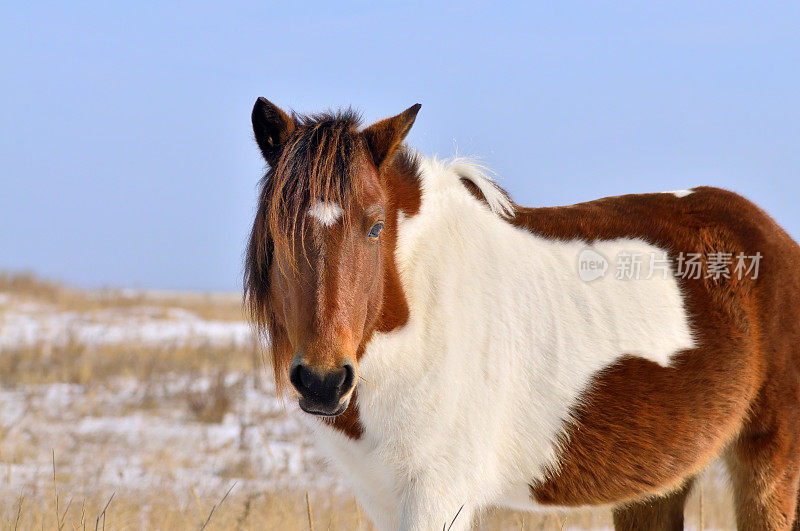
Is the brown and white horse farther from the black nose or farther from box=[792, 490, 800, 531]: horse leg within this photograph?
box=[792, 490, 800, 531]: horse leg

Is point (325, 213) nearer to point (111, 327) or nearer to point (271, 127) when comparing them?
point (271, 127)

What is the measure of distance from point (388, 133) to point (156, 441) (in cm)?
639

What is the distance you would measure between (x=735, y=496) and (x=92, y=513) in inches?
168

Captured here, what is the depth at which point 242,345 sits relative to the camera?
12.6 m

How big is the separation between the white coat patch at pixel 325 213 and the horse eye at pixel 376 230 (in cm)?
17

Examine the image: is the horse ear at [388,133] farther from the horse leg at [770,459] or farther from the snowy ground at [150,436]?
the snowy ground at [150,436]

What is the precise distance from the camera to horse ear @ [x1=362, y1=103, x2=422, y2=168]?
101 inches

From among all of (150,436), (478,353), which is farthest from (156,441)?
(478,353)

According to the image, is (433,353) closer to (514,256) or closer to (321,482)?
(514,256)

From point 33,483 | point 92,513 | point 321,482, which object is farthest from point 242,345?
point 92,513

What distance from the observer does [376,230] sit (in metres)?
2.47

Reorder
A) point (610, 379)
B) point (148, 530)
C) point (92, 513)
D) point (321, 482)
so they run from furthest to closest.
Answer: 1. point (321, 482)
2. point (92, 513)
3. point (148, 530)
4. point (610, 379)

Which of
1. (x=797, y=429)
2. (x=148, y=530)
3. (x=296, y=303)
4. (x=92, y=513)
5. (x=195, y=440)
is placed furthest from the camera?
(x=195, y=440)

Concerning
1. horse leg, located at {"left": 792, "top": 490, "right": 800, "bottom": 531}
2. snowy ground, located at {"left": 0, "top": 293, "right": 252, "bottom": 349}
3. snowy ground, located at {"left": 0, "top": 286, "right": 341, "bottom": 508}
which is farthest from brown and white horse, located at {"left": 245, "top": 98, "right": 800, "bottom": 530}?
snowy ground, located at {"left": 0, "top": 293, "right": 252, "bottom": 349}
